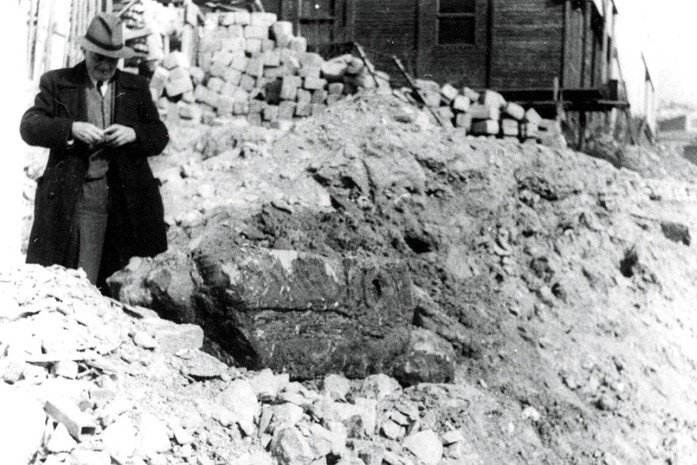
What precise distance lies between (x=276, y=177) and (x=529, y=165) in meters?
3.41

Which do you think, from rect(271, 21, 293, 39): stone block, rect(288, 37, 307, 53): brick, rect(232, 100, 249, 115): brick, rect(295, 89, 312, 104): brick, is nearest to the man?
rect(295, 89, 312, 104): brick

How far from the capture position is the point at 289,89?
41.8ft

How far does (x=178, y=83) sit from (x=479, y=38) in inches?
215

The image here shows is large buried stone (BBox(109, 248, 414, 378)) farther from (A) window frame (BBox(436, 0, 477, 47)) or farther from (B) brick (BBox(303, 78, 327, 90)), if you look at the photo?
→ (A) window frame (BBox(436, 0, 477, 47))

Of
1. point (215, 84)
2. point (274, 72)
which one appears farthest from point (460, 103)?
point (215, 84)

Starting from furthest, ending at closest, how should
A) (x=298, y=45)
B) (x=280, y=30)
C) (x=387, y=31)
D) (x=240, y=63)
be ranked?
(x=387, y=31)
(x=280, y=30)
(x=298, y=45)
(x=240, y=63)

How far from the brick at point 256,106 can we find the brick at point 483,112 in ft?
10.3

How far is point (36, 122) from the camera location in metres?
5.33

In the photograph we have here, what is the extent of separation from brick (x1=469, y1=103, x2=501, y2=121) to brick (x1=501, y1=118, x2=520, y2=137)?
0.17 m

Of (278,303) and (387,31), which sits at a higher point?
(387,31)

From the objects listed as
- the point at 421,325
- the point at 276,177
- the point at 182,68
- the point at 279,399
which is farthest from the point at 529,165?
the point at 279,399

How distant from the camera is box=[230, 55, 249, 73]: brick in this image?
13.5 meters

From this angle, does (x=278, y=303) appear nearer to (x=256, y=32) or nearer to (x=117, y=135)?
(x=117, y=135)

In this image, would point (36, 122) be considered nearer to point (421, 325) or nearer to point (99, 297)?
point (99, 297)
